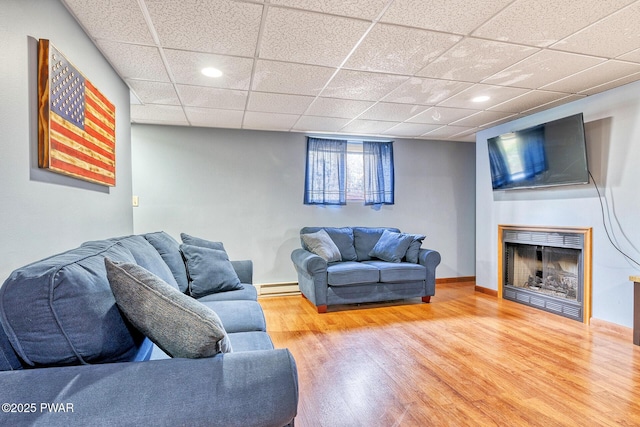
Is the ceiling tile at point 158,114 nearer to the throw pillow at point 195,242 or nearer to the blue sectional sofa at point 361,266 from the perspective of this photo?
the throw pillow at point 195,242

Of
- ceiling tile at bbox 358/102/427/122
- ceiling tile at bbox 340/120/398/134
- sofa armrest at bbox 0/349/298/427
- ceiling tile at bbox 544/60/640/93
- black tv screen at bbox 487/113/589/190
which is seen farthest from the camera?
ceiling tile at bbox 340/120/398/134

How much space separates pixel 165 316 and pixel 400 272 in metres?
3.23

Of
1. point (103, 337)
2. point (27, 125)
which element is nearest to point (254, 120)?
point (27, 125)

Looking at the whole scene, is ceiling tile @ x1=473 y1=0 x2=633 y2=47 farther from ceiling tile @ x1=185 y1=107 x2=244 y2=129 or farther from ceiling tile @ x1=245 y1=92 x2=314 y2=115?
ceiling tile @ x1=185 y1=107 x2=244 y2=129

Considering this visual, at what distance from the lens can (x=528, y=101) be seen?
3396mm

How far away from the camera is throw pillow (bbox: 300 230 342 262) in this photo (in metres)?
4.05

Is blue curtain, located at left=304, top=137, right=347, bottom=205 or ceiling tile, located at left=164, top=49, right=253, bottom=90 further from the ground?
ceiling tile, located at left=164, top=49, right=253, bottom=90

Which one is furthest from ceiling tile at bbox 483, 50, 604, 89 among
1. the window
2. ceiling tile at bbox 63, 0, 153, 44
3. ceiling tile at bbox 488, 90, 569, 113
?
ceiling tile at bbox 63, 0, 153, 44

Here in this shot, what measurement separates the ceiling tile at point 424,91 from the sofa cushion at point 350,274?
74.2 inches

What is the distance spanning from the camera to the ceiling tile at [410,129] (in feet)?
14.2

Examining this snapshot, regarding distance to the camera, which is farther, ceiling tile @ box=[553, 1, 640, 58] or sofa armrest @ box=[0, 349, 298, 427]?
ceiling tile @ box=[553, 1, 640, 58]

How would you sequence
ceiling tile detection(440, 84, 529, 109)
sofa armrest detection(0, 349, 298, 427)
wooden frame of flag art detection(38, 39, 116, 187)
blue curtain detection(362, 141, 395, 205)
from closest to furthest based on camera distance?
sofa armrest detection(0, 349, 298, 427) < wooden frame of flag art detection(38, 39, 116, 187) < ceiling tile detection(440, 84, 529, 109) < blue curtain detection(362, 141, 395, 205)

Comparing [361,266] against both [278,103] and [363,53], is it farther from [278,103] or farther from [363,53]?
[363,53]

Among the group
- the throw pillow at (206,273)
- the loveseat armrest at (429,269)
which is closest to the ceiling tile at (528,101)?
the loveseat armrest at (429,269)
